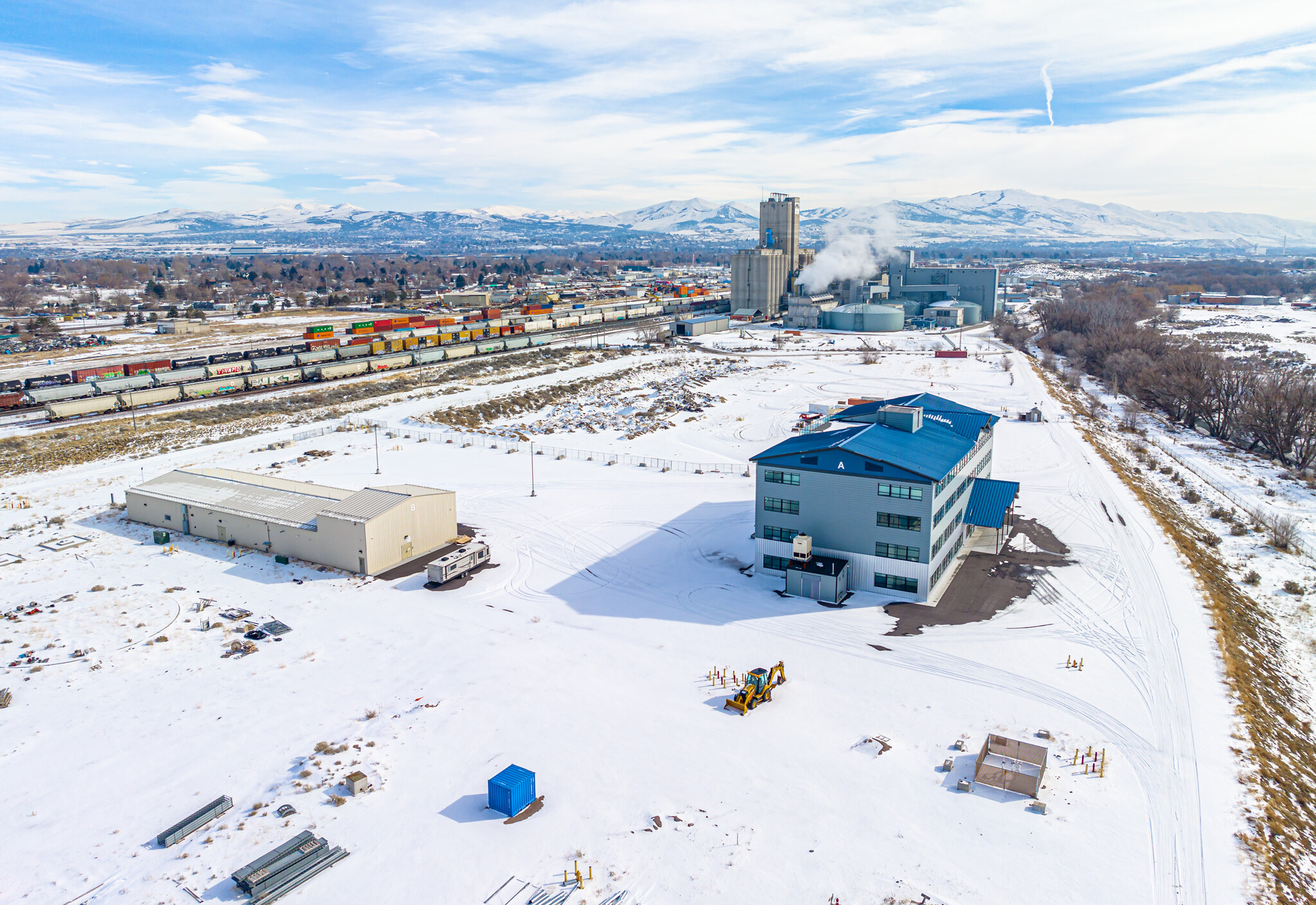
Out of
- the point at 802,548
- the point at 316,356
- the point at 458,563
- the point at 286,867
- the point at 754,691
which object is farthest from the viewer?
the point at 316,356

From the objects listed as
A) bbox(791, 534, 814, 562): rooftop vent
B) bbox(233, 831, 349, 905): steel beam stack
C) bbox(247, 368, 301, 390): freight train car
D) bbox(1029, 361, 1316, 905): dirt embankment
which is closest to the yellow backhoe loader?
bbox(791, 534, 814, 562): rooftop vent

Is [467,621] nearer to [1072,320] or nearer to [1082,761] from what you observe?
[1082,761]

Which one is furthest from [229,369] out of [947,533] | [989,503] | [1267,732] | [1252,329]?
[1252,329]

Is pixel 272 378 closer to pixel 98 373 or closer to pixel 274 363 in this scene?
pixel 274 363

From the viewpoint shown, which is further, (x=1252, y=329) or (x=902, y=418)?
(x=1252, y=329)

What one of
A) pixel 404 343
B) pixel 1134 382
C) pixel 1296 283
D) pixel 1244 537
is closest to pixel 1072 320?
pixel 1134 382

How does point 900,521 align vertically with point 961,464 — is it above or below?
below

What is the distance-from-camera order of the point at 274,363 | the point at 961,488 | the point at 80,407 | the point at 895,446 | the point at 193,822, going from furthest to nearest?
the point at 274,363
the point at 80,407
the point at 961,488
the point at 895,446
the point at 193,822
